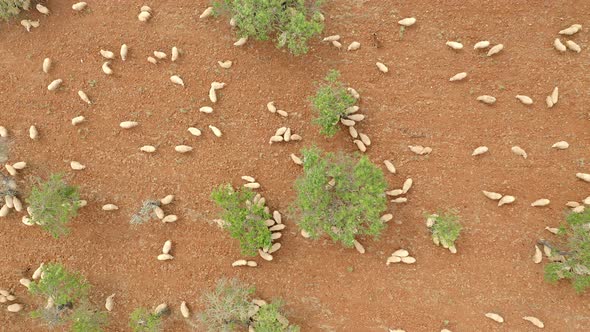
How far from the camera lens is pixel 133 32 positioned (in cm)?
1042

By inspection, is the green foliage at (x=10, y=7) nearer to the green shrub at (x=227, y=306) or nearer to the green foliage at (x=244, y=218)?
the green foliage at (x=244, y=218)

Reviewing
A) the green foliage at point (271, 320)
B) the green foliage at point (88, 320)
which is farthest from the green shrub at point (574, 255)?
the green foliage at point (88, 320)

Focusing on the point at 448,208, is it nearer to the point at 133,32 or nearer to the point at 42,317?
the point at 133,32

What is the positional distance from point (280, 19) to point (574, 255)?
299 inches

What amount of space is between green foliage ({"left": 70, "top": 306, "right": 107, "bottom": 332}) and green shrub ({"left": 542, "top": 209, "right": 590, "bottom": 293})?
9615 millimetres

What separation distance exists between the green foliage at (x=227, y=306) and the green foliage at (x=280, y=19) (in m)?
5.24

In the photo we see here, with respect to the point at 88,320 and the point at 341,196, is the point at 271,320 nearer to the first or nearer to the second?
the point at 341,196

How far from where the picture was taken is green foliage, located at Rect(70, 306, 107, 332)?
9.85 m

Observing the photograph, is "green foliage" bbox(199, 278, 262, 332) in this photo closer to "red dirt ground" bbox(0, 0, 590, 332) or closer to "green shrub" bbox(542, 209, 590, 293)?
"red dirt ground" bbox(0, 0, 590, 332)

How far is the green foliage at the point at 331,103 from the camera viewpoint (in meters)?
9.39

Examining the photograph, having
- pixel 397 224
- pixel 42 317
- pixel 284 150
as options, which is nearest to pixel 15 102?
pixel 42 317

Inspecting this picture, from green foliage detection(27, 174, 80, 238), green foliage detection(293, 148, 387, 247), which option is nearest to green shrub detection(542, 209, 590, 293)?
green foliage detection(293, 148, 387, 247)

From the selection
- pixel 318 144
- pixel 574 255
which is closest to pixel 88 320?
pixel 318 144

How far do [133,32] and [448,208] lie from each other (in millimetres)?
8001
